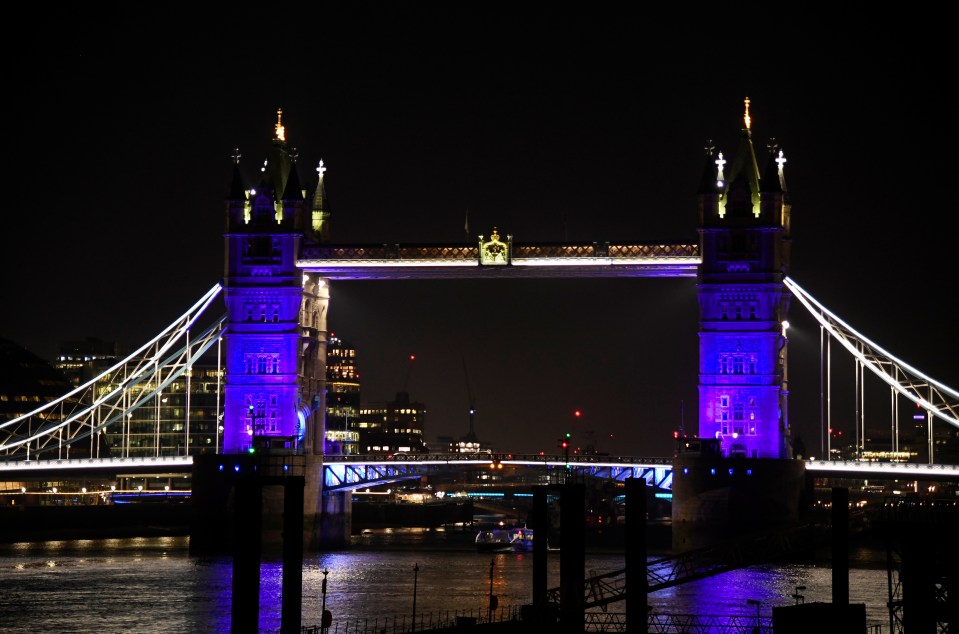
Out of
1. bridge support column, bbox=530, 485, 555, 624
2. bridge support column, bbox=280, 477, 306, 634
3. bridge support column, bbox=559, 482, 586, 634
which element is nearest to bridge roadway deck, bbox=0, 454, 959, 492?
bridge support column, bbox=530, 485, 555, 624

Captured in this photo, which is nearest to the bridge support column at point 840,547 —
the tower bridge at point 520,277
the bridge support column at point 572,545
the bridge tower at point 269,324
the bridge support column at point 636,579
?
the bridge support column at point 636,579

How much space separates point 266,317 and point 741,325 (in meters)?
30.4

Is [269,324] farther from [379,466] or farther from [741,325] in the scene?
[741,325]

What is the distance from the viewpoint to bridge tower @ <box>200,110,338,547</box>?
398ft

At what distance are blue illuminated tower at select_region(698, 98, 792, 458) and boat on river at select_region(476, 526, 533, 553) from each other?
1811 centimetres

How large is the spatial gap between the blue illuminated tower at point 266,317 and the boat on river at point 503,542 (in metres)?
13.1

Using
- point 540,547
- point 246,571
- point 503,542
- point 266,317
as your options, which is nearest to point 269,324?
point 266,317

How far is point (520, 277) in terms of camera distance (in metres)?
122

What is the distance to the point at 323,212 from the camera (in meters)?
129

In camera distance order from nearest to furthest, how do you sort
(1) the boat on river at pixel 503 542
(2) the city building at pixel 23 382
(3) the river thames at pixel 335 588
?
1. (3) the river thames at pixel 335 588
2. (1) the boat on river at pixel 503 542
3. (2) the city building at pixel 23 382

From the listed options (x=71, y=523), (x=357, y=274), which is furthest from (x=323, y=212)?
(x=71, y=523)

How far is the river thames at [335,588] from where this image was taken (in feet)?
245

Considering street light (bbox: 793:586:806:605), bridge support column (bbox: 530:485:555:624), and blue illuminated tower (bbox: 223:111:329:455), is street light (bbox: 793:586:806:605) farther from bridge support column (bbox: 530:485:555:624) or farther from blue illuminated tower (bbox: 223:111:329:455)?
blue illuminated tower (bbox: 223:111:329:455)

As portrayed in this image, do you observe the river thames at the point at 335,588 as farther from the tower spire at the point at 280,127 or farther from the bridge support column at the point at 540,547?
the tower spire at the point at 280,127
